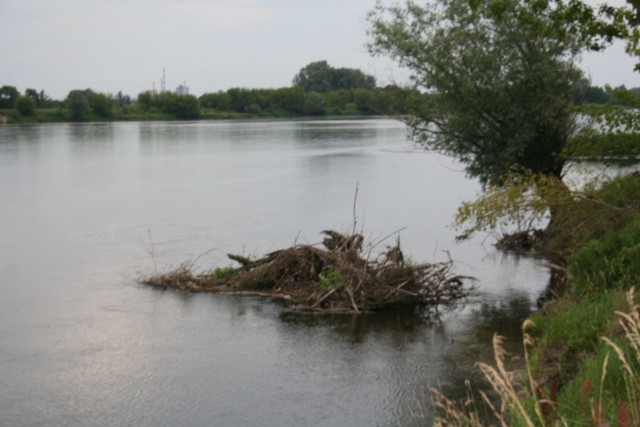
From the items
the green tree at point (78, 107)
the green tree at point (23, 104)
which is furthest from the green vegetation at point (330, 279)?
the green tree at point (78, 107)

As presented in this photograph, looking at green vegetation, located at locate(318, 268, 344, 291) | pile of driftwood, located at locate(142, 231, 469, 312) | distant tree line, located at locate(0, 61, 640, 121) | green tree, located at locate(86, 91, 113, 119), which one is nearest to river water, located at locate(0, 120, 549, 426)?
pile of driftwood, located at locate(142, 231, 469, 312)

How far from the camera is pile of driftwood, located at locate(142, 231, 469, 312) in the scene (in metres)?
14.1

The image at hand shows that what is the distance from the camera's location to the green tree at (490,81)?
1998 cm

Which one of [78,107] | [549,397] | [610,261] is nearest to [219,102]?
[78,107]

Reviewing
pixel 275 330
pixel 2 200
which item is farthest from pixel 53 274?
pixel 2 200

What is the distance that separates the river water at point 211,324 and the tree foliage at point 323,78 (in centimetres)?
12875

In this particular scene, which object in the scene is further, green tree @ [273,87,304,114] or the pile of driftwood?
green tree @ [273,87,304,114]

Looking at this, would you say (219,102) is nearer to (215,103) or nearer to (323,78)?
(215,103)

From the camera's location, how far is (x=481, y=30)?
2052cm

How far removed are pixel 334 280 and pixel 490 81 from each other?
8.28 m

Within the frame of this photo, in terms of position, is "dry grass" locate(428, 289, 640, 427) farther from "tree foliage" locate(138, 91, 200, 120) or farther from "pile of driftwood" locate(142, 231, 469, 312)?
"tree foliage" locate(138, 91, 200, 120)

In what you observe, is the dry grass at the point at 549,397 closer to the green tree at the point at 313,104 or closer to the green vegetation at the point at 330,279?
the green vegetation at the point at 330,279

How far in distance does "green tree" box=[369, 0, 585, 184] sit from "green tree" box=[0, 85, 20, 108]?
116 meters

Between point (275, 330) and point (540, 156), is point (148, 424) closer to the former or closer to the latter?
point (275, 330)
